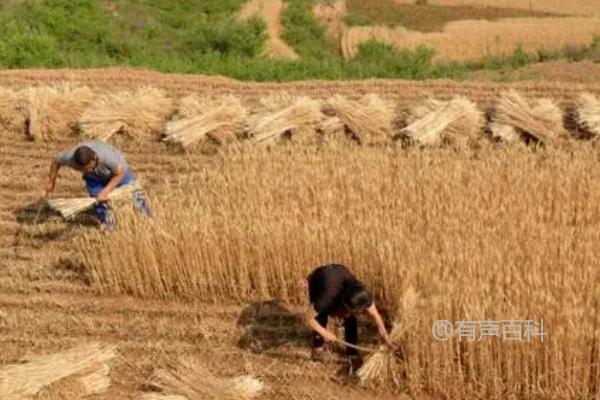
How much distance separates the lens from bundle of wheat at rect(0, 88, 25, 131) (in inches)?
353

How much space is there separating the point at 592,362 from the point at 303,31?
13532 mm

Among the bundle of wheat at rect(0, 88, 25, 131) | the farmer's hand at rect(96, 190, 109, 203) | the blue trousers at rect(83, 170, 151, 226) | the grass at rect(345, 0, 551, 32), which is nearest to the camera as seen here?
the farmer's hand at rect(96, 190, 109, 203)

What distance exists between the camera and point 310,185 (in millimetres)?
6555

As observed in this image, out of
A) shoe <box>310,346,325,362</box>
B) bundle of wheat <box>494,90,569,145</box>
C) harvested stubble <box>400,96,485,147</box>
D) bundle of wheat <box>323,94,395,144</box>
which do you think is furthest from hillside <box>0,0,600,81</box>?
shoe <box>310,346,325,362</box>

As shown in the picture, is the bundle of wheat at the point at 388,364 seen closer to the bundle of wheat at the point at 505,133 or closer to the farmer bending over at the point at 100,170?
the farmer bending over at the point at 100,170

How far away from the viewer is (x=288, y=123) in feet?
26.7

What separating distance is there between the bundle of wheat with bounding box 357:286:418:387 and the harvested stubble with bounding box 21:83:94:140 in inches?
210

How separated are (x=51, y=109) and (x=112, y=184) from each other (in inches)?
118

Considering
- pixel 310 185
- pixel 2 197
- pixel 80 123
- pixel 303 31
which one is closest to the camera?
pixel 310 185

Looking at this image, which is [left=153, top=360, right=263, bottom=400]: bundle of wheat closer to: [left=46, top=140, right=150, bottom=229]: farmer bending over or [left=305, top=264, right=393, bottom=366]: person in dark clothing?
[left=305, top=264, right=393, bottom=366]: person in dark clothing

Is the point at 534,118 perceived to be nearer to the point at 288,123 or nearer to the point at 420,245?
the point at 288,123

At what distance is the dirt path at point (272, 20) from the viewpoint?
15352 mm

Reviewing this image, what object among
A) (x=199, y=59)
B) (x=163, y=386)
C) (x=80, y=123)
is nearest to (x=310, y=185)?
(x=163, y=386)

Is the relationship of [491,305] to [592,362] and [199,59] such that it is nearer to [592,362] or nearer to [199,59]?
[592,362]
